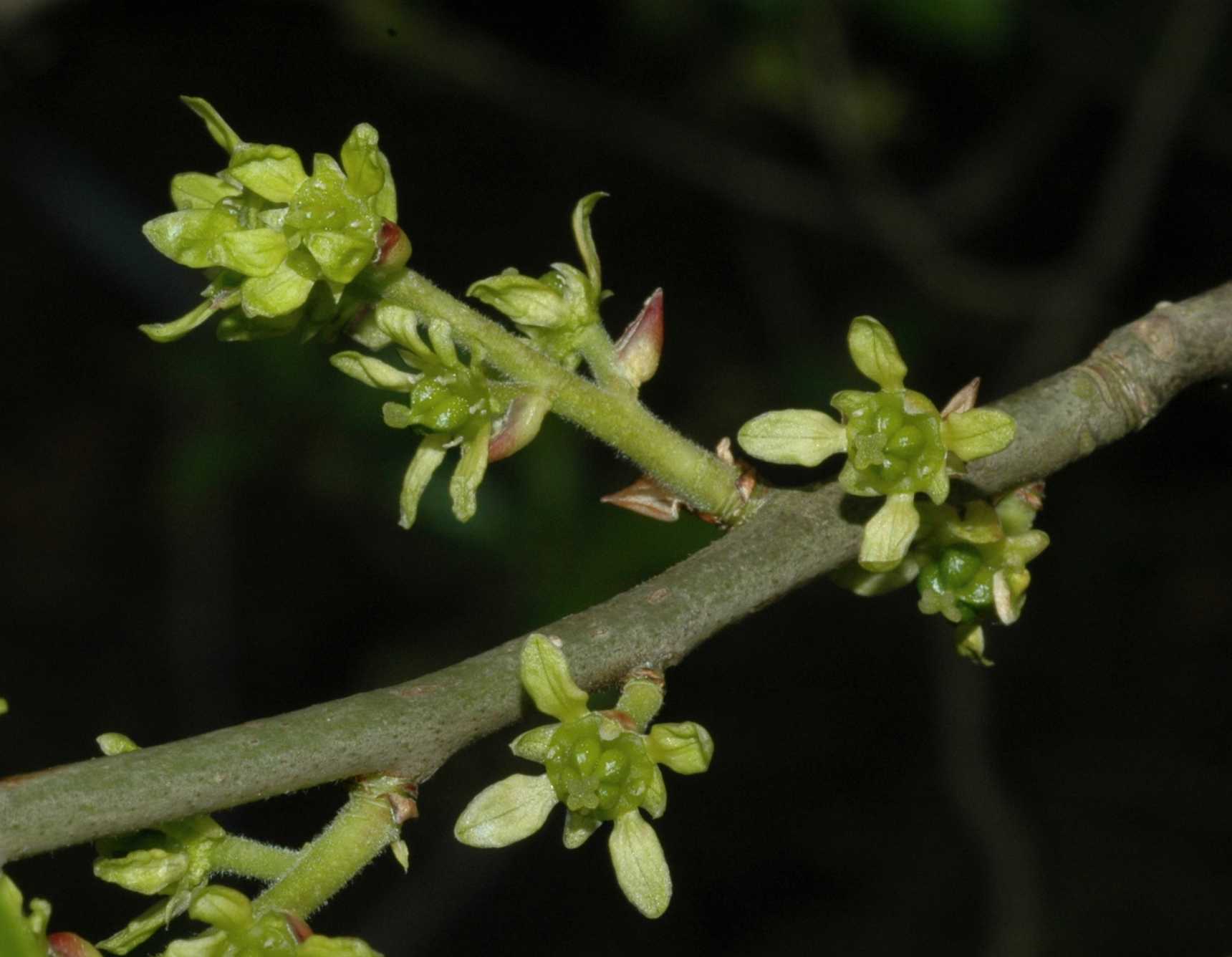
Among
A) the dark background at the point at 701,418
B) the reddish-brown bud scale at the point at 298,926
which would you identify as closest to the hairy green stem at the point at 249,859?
the reddish-brown bud scale at the point at 298,926

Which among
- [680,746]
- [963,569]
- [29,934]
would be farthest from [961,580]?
[29,934]

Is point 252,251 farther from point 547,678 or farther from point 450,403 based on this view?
point 547,678

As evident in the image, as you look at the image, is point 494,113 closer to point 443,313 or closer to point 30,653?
point 30,653

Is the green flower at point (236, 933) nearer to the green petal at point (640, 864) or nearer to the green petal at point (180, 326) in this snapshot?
the green petal at point (640, 864)

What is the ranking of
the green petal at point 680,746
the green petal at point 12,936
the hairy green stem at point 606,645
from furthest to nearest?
the green petal at point 680,746, the hairy green stem at point 606,645, the green petal at point 12,936

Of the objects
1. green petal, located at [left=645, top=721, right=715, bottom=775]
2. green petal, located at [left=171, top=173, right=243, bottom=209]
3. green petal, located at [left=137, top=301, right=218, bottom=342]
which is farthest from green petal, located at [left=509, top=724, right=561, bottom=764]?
green petal, located at [left=171, top=173, right=243, bottom=209]

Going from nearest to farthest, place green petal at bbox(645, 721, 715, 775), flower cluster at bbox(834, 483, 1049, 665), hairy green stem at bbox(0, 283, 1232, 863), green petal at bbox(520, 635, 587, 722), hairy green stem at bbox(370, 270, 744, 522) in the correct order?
hairy green stem at bbox(0, 283, 1232, 863) → green petal at bbox(520, 635, 587, 722) → green petal at bbox(645, 721, 715, 775) → hairy green stem at bbox(370, 270, 744, 522) → flower cluster at bbox(834, 483, 1049, 665)

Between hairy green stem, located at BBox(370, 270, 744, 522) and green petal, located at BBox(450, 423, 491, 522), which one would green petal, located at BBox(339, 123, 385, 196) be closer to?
hairy green stem, located at BBox(370, 270, 744, 522)
